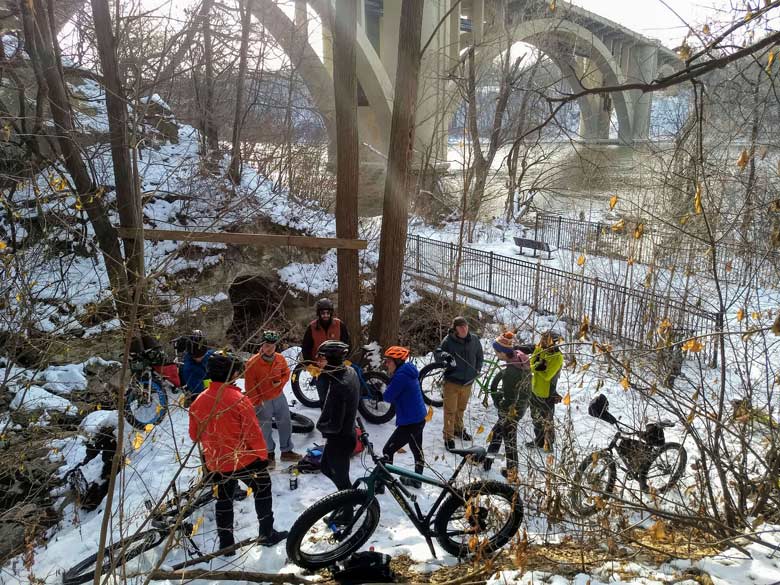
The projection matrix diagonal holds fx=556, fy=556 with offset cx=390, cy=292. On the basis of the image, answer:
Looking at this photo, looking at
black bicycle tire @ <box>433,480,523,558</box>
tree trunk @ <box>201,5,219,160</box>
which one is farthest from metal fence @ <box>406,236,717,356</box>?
tree trunk @ <box>201,5,219,160</box>

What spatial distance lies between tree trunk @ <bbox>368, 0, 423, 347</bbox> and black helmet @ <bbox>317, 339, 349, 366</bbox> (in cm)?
428

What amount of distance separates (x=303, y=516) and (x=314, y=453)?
5.49 ft

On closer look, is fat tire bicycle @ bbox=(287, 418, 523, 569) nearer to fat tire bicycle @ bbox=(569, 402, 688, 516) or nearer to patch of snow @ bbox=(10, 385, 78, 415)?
fat tire bicycle @ bbox=(569, 402, 688, 516)

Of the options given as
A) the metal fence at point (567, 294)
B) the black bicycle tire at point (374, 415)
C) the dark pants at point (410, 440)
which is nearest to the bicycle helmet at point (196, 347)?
the black bicycle tire at point (374, 415)

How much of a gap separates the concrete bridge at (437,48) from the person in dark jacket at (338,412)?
39.2 ft

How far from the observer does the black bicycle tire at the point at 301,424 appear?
689cm

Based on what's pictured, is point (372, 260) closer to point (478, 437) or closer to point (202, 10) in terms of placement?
point (202, 10)

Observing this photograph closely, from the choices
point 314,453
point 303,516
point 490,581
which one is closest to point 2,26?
point 314,453

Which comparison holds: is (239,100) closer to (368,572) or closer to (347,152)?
(347,152)

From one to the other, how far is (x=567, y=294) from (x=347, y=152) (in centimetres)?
571

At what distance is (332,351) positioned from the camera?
16.6ft

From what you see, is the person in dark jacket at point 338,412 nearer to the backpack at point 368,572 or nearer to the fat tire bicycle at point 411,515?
the fat tire bicycle at point 411,515

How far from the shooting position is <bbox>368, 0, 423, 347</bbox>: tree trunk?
28.5ft

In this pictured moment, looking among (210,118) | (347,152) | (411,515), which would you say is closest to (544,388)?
(411,515)
